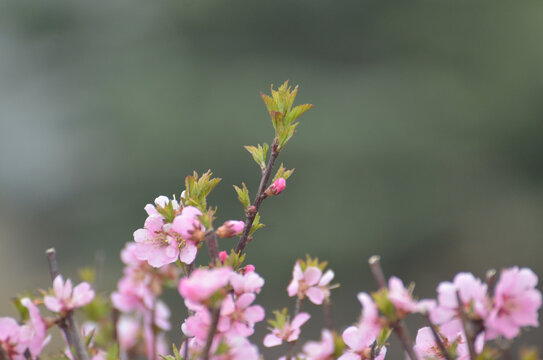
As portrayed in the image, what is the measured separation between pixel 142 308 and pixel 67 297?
110 millimetres

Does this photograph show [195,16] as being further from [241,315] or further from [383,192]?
[241,315]

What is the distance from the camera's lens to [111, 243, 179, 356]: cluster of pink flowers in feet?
1.40

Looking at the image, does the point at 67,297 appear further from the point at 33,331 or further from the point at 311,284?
the point at 311,284

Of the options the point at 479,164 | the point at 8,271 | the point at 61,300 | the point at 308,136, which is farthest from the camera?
the point at 8,271

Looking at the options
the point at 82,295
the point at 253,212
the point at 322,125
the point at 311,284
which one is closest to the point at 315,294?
the point at 311,284

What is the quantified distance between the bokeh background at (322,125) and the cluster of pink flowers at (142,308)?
182 inches

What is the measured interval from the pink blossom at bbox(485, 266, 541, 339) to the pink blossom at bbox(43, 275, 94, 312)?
0.30 meters

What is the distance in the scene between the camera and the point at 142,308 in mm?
452

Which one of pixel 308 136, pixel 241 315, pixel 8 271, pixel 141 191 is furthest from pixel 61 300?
pixel 8 271

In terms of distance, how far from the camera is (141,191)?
5.66 m

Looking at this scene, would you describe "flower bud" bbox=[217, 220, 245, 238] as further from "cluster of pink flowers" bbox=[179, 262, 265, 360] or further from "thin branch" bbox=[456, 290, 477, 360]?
"thin branch" bbox=[456, 290, 477, 360]

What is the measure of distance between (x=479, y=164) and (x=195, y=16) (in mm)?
2851

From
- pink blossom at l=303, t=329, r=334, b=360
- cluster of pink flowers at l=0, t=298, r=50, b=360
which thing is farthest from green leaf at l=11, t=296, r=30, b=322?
pink blossom at l=303, t=329, r=334, b=360

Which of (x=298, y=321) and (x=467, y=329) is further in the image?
(x=298, y=321)
